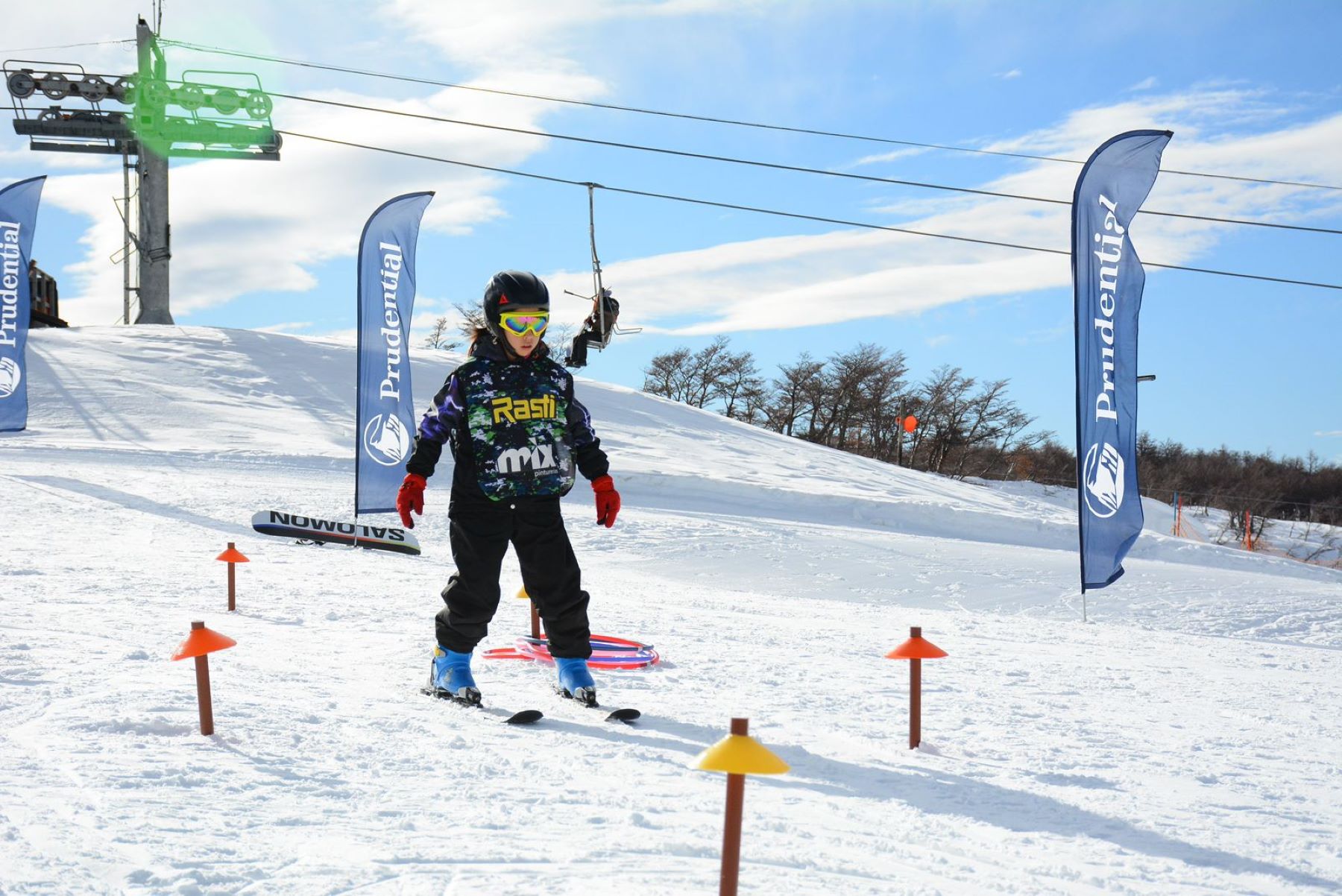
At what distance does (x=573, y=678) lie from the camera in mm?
4414

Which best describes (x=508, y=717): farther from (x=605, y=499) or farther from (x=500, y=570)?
(x=605, y=499)

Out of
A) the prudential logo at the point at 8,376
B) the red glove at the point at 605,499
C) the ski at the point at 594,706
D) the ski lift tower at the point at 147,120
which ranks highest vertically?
the ski lift tower at the point at 147,120

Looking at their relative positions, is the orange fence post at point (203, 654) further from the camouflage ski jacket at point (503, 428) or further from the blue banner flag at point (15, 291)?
the blue banner flag at point (15, 291)

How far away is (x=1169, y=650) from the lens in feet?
22.2

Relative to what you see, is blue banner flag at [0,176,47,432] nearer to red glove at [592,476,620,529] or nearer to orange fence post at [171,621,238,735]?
red glove at [592,476,620,529]

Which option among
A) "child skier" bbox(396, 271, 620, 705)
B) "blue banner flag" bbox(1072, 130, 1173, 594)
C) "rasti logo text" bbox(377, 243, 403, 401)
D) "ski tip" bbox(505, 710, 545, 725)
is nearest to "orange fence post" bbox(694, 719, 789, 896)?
"ski tip" bbox(505, 710, 545, 725)

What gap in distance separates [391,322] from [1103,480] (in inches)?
331

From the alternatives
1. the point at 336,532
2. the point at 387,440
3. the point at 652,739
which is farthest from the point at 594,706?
the point at 387,440

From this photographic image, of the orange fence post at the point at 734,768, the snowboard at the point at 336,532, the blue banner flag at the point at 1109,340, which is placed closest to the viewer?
the orange fence post at the point at 734,768

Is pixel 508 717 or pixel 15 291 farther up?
pixel 15 291

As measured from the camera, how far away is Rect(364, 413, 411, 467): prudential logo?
12.8 metres

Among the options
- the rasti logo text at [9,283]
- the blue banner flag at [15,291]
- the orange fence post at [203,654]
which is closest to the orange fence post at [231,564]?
the orange fence post at [203,654]

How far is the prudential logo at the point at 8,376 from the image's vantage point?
1850 cm

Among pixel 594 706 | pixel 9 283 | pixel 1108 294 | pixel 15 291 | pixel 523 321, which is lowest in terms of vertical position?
pixel 594 706
